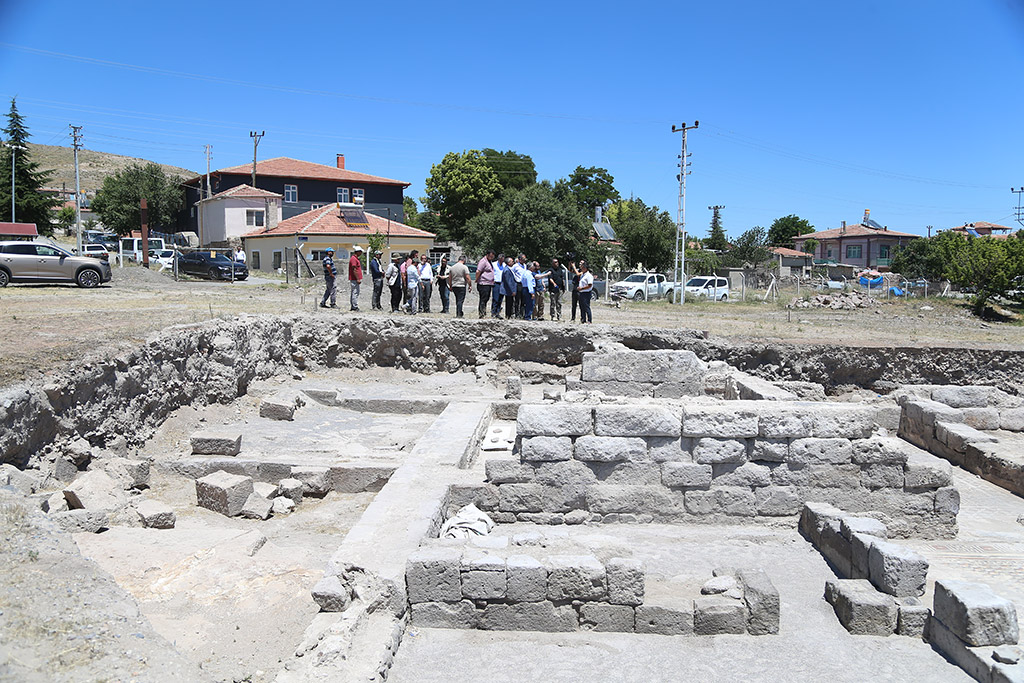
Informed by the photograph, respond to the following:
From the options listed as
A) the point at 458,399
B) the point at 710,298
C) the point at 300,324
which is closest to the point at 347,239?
the point at 710,298

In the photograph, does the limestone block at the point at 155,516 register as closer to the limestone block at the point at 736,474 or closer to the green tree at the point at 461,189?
the limestone block at the point at 736,474

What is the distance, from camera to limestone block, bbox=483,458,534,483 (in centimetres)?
707

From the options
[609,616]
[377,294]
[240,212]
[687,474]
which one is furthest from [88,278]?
[240,212]

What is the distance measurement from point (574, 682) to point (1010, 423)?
10300mm

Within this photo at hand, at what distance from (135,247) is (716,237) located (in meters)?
46.5

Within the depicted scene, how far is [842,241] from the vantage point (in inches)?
2506

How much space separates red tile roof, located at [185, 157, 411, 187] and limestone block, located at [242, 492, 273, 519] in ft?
140

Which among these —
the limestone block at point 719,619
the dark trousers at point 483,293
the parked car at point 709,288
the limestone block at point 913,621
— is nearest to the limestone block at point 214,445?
the limestone block at point 719,619

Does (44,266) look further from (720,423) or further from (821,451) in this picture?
(821,451)

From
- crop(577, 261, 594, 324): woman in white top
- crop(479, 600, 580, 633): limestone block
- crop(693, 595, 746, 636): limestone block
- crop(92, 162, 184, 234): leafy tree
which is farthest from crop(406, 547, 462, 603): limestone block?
crop(92, 162, 184, 234): leafy tree

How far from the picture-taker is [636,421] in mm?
6984

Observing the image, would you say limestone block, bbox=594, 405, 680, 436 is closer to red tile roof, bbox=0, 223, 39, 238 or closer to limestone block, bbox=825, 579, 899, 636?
limestone block, bbox=825, 579, 899, 636

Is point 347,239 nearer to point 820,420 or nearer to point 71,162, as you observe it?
point 820,420

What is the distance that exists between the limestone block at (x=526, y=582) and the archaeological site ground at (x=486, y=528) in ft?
0.05
